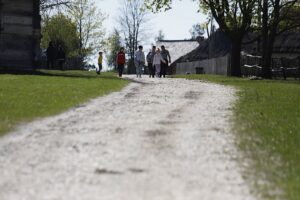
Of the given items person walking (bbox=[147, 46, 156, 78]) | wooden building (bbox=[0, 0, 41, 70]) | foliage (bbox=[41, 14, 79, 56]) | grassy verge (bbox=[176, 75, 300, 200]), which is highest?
foliage (bbox=[41, 14, 79, 56])

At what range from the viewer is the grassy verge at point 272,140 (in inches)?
295

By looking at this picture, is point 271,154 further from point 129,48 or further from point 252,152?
point 129,48

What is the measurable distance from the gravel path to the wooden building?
19779 millimetres

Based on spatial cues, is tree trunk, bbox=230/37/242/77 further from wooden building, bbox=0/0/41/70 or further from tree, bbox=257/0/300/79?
wooden building, bbox=0/0/41/70

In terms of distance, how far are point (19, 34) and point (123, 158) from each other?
25.1 metres

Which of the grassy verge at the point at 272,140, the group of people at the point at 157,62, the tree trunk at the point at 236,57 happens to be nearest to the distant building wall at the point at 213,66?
the tree trunk at the point at 236,57

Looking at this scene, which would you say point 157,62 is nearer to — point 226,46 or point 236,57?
point 236,57

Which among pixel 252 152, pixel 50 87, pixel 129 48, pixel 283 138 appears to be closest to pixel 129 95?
pixel 50 87

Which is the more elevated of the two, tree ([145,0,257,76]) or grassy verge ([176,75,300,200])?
tree ([145,0,257,76])

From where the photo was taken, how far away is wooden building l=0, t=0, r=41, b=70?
3194cm

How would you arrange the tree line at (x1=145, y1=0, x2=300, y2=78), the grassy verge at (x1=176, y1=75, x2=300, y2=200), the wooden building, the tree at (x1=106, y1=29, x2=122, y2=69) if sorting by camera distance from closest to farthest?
the grassy verge at (x1=176, y1=75, x2=300, y2=200) → the wooden building → the tree line at (x1=145, y1=0, x2=300, y2=78) → the tree at (x1=106, y1=29, x2=122, y2=69)

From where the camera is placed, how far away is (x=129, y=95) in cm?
1780

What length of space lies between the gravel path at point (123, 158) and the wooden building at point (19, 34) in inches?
779

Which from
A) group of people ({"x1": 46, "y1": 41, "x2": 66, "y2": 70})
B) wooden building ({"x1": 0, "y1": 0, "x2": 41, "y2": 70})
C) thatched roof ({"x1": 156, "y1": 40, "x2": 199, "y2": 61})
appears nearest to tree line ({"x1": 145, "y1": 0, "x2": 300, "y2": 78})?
group of people ({"x1": 46, "y1": 41, "x2": 66, "y2": 70})
